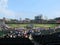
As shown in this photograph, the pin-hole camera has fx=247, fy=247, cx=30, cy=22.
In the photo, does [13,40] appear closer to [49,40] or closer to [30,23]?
[49,40]

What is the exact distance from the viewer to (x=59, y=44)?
841 inches

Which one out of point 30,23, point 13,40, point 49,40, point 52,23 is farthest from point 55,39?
point 30,23

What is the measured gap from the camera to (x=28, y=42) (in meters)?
23.7

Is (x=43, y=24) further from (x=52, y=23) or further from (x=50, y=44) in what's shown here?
(x=50, y=44)

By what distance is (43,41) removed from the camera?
864 inches

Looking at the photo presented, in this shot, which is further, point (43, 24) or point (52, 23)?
point (43, 24)

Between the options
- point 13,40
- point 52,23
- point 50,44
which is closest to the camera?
point 50,44

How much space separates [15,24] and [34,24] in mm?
6635

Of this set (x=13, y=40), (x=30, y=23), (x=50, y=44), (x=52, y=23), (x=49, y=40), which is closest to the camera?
(x=50, y=44)

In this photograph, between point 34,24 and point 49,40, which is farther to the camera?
point 34,24

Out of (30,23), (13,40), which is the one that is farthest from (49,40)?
(30,23)

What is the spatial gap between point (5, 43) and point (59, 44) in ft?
18.2

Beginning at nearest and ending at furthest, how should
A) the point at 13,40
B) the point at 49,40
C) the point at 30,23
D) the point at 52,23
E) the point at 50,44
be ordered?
the point at 50,44 < the point at 49,40 < the point at 13,40 < the point at 52,23 < the point at 30,23

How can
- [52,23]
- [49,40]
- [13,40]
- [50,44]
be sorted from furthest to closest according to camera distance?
[52,23], [13,40], [49,40], [50,44]
